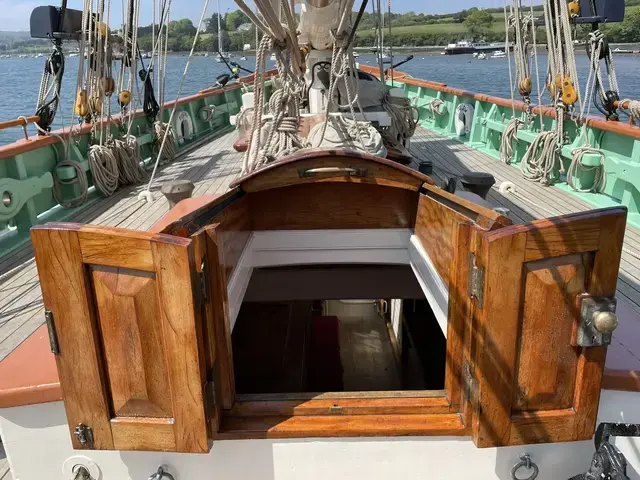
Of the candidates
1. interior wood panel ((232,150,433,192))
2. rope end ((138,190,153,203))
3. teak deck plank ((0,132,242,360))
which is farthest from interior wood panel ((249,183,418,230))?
rope end ((138,190,153,203))

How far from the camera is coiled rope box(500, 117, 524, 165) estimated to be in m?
6.70

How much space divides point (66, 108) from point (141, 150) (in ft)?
41.8

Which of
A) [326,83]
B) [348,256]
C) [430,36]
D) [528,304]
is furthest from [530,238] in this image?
[430,36]

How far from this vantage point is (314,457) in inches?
69.3

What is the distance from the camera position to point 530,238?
4.68 ft

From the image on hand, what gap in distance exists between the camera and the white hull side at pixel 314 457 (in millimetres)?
1725

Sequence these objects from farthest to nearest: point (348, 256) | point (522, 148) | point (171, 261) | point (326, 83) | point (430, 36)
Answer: point (430, 36) < point (522, 148) < point (326, 83) < point (348, 256) < point (171, 261)

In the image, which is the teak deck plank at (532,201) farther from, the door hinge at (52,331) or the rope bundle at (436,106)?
the door hinge at (52,331)

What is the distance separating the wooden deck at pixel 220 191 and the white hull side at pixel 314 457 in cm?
35

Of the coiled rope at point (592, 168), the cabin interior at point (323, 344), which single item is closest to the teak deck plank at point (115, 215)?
the cabin interior at point (323, 344)

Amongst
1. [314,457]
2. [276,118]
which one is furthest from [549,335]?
[276,118]

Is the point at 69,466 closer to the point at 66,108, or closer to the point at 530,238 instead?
the point at 530,238

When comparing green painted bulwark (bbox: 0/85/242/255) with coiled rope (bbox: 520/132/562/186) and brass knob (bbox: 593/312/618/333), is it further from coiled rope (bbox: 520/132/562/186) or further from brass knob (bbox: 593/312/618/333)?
coiled rope (bbox: 520/132/562/186)

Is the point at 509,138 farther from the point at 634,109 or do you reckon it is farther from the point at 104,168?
the point at 104,168
